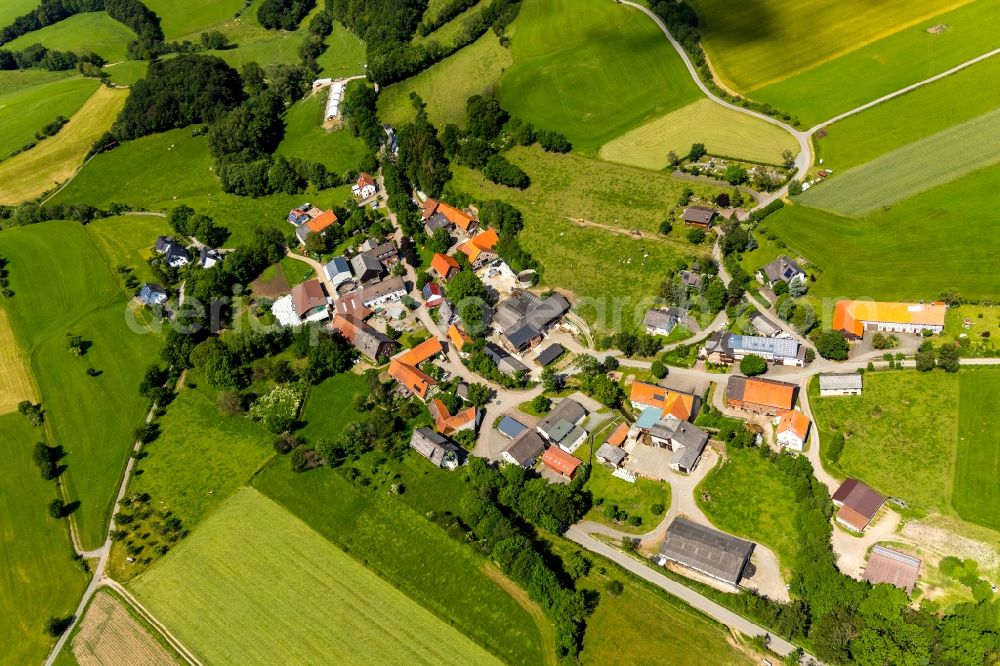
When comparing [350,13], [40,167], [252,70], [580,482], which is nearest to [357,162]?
[252,70]

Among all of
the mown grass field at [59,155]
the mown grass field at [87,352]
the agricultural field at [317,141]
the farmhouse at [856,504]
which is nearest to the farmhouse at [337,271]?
the mown grass field at [87,352]

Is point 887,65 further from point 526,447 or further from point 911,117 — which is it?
point 526,447

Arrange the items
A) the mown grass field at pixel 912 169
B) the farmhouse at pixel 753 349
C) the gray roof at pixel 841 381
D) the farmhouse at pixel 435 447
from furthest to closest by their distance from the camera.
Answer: the mown grass field at pixel 912 169 → the farmhouse at pixel 753 349 → the farmhouse at pixel 435 447 → the gray roof at pixel 841 381

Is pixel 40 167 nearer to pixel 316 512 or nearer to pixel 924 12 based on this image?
pixel 316 512

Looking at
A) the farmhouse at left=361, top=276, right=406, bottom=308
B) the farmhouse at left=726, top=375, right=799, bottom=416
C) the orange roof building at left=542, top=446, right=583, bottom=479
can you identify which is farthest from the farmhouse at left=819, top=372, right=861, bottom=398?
the farmhouse at left=361, top=276, right=406, bottom=308

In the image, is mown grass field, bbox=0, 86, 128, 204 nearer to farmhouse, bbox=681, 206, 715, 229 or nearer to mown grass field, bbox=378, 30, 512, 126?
mown grass field, bbox=378, 30, 512, 126

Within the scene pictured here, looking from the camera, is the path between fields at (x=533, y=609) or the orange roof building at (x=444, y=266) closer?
the path between fields at (x=533, y=609)

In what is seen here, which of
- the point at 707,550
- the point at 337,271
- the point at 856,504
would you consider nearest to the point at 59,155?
the point at 337,271

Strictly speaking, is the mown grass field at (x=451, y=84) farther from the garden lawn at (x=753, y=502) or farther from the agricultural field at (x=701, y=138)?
the garden lawn at (x=753, y=502)
